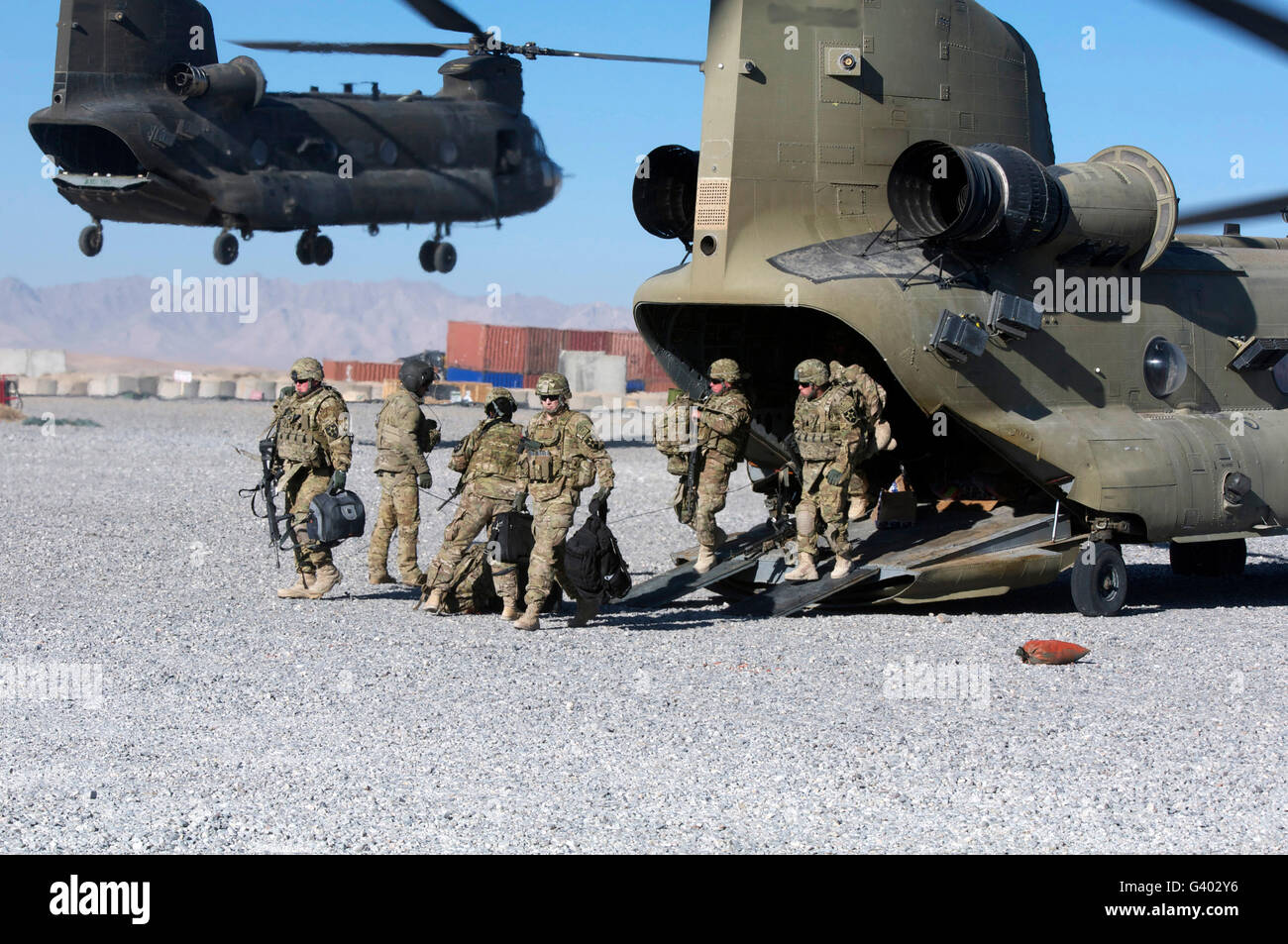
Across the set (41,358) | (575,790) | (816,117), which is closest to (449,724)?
(575,790)

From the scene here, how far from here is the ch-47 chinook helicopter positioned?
35.9ft

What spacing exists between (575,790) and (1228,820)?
8.79 feet

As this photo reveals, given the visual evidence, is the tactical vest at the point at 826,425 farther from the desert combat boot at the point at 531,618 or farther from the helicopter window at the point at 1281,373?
the helicopter window at the point at 1281,373

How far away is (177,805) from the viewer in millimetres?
6113

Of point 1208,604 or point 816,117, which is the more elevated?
point 816,117

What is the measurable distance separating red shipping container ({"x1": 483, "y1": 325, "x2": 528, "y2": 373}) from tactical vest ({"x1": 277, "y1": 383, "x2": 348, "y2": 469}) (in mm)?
54555

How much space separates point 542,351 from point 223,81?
3740 cm

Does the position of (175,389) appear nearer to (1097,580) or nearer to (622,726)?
(1097,580)

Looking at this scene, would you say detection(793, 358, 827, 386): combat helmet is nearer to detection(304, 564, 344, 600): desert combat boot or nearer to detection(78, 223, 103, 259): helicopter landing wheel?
detection(304, 564, 344, 600): desert combat boot

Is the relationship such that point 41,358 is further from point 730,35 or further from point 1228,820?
point 1228,820

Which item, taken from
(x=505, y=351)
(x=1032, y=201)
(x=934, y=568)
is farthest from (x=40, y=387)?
(x=1032, y=201)

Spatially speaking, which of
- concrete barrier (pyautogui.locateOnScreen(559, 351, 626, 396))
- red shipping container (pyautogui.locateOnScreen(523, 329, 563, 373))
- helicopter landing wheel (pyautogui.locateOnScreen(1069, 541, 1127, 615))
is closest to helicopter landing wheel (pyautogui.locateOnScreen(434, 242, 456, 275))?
concrete barrier (pyautogui.locateOnScreen(559, 351, 626, 396))

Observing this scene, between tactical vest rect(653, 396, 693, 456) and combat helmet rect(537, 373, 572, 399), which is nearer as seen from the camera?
combat helmet rect(537, 373, 572, 399)

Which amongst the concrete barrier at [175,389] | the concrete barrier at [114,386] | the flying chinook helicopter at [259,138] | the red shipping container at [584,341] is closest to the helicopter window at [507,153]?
the flying chinook helicopter at [259,138]
